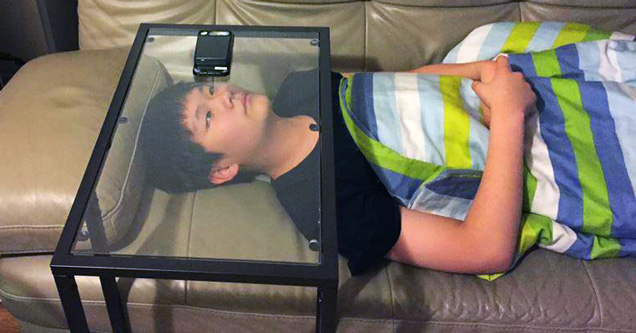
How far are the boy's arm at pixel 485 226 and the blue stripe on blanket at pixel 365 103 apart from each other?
0.18 metres

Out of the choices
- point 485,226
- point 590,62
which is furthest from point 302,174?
point 590,62

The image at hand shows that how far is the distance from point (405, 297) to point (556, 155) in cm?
35

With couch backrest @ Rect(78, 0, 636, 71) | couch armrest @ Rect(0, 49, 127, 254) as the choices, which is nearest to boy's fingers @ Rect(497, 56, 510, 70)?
couch backrest @ Rect(78, 0, 636, 71)

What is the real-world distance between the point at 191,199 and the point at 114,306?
0.79 ft

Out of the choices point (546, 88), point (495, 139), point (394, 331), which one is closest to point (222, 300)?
point (394, 331)

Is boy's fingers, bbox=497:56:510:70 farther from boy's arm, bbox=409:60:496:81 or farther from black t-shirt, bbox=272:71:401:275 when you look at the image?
black t-shirt, bbox=272:71:401:275

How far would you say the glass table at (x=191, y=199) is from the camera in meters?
0.64

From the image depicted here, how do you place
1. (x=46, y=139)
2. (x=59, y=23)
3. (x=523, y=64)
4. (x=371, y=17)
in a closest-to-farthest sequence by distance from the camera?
(x=46, y=139) < (x=523, y=64) < (x=371, y=17) < (x=59, y=23)

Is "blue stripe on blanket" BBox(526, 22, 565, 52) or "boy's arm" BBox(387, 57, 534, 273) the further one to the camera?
"blue stripe on blanket" BBox(526, 22, 565, 52)

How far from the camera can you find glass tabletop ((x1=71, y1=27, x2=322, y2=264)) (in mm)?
681

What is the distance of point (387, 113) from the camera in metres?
1.03

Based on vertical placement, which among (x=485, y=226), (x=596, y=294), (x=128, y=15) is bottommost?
(x=596, y=294)

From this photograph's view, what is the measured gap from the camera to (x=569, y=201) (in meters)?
0.93

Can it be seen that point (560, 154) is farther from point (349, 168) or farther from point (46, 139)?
point (46, 139)
